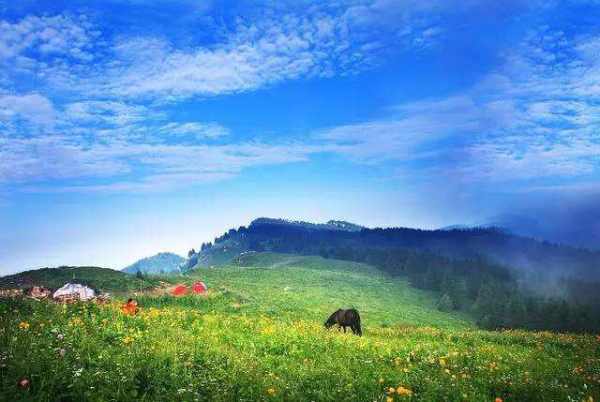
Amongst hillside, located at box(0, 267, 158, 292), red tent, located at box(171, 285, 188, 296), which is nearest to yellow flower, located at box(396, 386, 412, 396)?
red tent, located at box(171, 285, 188, 296)

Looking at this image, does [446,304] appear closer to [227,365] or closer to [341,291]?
[341,291]

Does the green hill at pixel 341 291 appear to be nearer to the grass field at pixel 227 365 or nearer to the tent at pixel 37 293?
the tent at pixel 37 293

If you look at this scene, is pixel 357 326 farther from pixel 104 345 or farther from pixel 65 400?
pixel 65 400

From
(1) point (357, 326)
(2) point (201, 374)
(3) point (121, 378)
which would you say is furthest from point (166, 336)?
(1) point (357, 326)

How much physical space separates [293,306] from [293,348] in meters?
39.3

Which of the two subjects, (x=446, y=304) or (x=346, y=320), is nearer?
(x=346, y=320)

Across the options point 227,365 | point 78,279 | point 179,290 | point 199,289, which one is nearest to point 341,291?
point 199,289

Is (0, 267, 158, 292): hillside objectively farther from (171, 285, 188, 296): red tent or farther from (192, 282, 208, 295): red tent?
(192, 282, 208, 295): red tent

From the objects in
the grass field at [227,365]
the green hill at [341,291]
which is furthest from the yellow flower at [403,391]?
the green hill at [341,291]

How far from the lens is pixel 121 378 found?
28.1 feet

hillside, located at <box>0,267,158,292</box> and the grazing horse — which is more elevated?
hillside, located at <box>0,267,158,292</box>

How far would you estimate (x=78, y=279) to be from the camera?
54.1 m

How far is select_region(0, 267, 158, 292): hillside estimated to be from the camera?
51.3 m

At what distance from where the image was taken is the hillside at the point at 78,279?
51.3 meters
